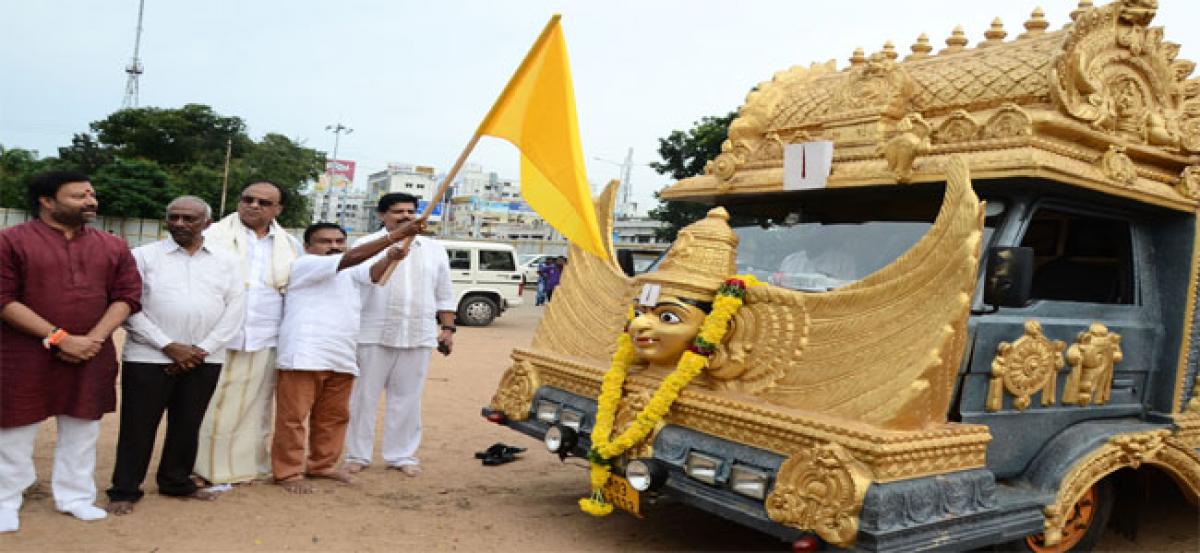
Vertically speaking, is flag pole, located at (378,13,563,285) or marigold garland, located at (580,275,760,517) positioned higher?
flag pole, located at (378,13,563,285)

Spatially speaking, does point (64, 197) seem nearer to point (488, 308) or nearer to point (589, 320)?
point (589, 320)

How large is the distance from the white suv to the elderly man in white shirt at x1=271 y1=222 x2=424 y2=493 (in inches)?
472

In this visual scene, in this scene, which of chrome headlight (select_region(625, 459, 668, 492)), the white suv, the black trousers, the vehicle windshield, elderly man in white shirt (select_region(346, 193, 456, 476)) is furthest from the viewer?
the white suv

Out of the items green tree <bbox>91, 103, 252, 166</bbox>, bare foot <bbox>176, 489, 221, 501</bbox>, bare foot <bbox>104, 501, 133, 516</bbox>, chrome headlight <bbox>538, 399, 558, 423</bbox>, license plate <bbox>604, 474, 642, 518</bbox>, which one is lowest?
bare foot <bbox>176, 489, 221, 501</bbox>

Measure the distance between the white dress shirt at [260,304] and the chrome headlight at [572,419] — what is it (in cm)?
181

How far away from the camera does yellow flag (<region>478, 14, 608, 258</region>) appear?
391cm

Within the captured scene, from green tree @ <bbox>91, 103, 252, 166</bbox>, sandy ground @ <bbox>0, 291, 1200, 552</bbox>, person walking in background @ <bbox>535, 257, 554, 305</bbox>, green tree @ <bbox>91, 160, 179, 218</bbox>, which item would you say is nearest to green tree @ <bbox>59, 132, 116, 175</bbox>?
green tree @ <bbox>91, 103, 252, 166</bbox>

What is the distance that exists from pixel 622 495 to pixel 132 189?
31.5 m

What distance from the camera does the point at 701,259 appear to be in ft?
12.0

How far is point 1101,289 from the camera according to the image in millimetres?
4137

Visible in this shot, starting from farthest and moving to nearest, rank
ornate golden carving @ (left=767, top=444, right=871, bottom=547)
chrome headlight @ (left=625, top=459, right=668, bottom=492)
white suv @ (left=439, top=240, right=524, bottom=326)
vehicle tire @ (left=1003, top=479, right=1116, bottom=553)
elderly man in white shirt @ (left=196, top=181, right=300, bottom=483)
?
white suv @ (left=439, top=240, right=524, bottom=326)
elderly man in white shirt @ (left=196, top=181, right=300, bottom=483)
vehicle tire @ (left=1003, top=479, right=1116, bottom=553)
chrome headlight @ (left=625, top=459, right=668, bottom=492)
ornate golden carving @ (left=767, top=444, right=871, bottom=547)

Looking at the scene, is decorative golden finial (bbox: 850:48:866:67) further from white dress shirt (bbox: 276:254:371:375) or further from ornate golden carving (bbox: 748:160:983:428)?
white dress shirt (bbox: 276:254:371:375)

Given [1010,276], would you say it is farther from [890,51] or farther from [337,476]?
[337,476]

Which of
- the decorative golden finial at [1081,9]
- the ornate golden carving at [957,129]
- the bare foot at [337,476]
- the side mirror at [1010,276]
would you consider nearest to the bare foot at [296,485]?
the bare foot at [337,476]
